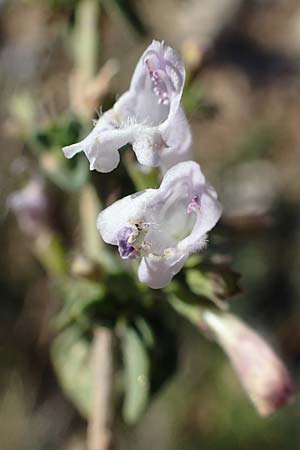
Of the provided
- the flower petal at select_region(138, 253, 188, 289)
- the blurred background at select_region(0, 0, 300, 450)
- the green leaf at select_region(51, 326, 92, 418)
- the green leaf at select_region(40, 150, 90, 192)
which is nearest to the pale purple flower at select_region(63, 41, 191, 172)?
the flower petal at select_region(138, 253, 188, 289)

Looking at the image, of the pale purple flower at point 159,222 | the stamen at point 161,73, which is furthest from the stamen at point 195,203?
the stamen at point 161,73

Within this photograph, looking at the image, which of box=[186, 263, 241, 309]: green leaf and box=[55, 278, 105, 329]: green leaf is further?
box=[55, 278, 105, 329]: green leaf

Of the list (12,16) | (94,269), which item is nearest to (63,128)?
(94,269)

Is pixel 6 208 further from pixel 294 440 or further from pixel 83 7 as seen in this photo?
pixel 294 440

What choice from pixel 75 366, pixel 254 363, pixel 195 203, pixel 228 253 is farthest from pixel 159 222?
pixel 228 253

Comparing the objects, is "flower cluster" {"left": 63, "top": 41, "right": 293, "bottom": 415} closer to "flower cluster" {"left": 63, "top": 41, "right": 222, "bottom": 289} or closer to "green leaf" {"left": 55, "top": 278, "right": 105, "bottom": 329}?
"flower cluster" {"left": 63, "top": 41, "right": 222, "bottom": 289}

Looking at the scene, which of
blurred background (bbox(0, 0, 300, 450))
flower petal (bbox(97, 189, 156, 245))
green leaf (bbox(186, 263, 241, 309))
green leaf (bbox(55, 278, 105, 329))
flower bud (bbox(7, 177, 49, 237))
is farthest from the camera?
blurred background (bbox(0, 0, 300, 450))

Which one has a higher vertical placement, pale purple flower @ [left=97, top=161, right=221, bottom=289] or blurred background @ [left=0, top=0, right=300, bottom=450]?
pale purple flower @ [left=97, top=161, right=221, bottom=289]
